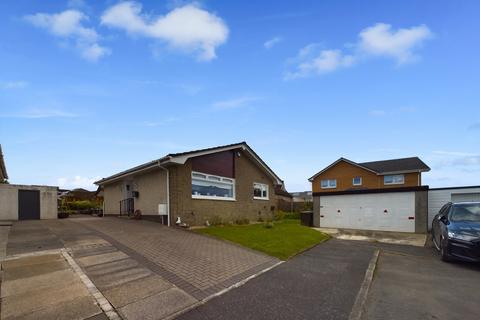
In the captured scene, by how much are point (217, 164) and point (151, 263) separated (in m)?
9.40

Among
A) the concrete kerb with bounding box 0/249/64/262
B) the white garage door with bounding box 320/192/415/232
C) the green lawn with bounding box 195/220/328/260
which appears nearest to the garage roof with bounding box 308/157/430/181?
the white garage door with bounding box 320/192/415/232

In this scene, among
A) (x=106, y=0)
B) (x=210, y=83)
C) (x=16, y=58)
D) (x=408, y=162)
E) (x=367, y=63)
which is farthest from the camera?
(x=408, y=162)

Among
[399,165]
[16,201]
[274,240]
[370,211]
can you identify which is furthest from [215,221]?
[399,165]

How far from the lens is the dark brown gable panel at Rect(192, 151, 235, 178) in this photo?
576 inches

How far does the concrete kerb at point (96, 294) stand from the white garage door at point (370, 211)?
1542 centimetres

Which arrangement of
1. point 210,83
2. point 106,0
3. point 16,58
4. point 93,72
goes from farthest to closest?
1. point 210,83
2. point 93,72
3. point 16,58
4. point 106,0

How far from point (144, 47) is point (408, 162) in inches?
1168

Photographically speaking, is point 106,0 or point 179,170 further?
point 179,170

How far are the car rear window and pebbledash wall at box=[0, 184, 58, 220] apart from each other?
769 inches

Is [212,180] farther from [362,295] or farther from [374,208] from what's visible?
[362,295]

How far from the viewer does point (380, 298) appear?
217 inches

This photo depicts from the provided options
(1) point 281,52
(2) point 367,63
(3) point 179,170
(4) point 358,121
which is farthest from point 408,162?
(3) point 179,170

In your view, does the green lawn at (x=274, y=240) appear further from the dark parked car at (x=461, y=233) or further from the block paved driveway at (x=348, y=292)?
the dark parked car at (x=461, y=233)

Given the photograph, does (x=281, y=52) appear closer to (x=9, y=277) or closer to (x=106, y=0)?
(x=106, y=0)
